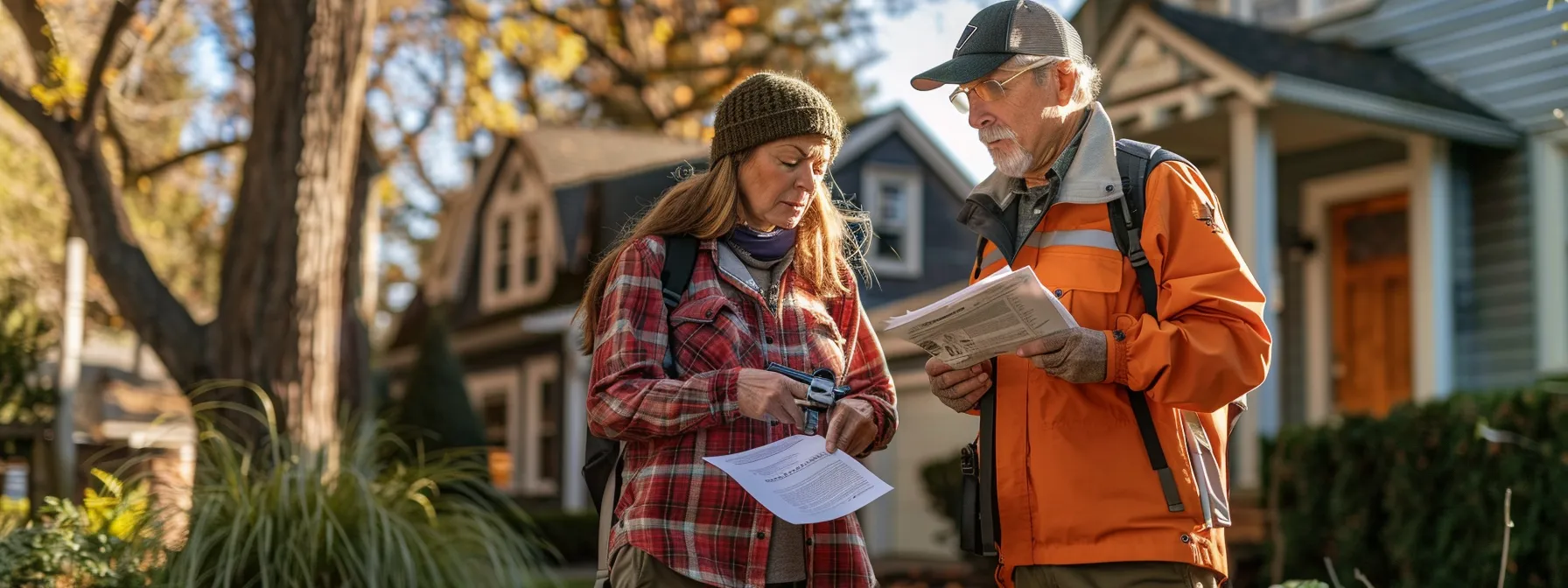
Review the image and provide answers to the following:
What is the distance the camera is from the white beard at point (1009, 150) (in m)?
2.65

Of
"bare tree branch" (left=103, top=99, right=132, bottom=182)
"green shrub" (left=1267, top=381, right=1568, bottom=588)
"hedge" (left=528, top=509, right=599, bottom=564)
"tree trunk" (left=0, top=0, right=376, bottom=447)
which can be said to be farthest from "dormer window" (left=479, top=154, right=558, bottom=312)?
"green shrub" (left=1267, top=381, right=1568, bottom=588)

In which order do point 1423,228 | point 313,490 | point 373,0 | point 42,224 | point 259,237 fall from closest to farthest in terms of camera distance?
1. point 313,490
2. point 259,237
3. point 373,0
4. point 1423,228
5. point 42,224

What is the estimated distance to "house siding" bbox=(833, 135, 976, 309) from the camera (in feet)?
59.8

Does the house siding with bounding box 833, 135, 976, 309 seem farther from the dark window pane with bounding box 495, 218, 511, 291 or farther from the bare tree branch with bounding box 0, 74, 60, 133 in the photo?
the bare tree branch with bounding box 0, 74, 60, 133

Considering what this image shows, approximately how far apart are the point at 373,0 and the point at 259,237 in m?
1.22

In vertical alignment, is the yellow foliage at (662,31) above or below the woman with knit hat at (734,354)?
above

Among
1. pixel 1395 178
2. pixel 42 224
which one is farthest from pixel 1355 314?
pixel 42 224

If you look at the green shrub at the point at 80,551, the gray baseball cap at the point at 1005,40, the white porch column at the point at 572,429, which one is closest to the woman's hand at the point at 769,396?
the gray baseball cap at the point at 1005,40

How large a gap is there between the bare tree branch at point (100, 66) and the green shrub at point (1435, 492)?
577 cm

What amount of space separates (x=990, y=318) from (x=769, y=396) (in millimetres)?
431

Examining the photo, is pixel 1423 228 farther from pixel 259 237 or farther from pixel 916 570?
pixel 259 237

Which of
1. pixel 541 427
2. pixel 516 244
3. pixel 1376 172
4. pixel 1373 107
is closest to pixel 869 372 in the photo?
pixel 1373 107

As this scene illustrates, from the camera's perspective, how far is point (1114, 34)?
10852 millimetres

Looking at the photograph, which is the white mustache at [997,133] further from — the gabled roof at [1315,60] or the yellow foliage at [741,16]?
the yellow foliage at [741,16]
